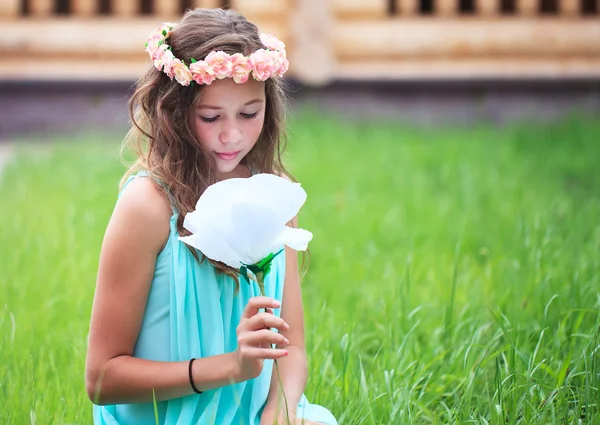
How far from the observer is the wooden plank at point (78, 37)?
731 centimetres

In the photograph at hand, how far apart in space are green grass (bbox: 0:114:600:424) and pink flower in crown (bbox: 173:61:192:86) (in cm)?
83

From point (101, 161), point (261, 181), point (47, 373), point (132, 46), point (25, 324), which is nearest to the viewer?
point (261, 181)

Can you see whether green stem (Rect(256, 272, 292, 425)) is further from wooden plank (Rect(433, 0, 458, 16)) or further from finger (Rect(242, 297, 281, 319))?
wooden plank (Rect(433, 0, 458, 16))

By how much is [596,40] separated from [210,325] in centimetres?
666

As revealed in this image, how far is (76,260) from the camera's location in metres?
3.80

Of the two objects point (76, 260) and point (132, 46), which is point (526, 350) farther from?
point (132, 46)

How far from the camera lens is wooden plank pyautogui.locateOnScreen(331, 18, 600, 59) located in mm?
7598

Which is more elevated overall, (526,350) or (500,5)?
(500,5)

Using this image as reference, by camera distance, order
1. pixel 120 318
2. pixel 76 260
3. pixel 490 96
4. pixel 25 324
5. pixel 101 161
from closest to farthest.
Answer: pixel 120 318
pixel 25 324
pixel 76 260
pixel 101 161
pixel 490 96

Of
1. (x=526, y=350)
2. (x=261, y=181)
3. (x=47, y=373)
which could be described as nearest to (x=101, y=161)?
(x=47, y=373)

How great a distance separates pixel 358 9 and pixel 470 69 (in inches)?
43.3

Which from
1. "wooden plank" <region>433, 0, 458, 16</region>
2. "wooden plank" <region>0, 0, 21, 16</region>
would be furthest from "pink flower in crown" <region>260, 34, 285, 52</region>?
"wooden plank" <region>433, 0, 458, 16</region>

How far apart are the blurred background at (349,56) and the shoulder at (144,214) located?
223 inches

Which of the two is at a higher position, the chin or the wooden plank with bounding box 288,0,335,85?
the wooden plank with bounding box 288,0,335,85
